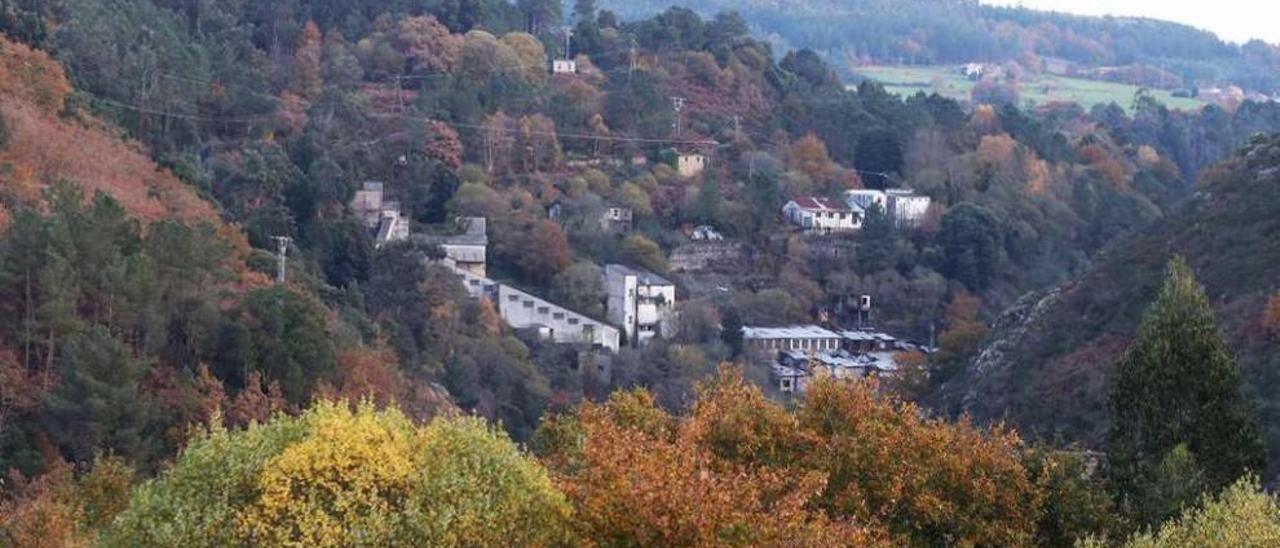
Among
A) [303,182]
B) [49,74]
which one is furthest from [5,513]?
[303,182]

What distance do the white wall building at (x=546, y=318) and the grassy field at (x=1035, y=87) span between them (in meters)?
47.7

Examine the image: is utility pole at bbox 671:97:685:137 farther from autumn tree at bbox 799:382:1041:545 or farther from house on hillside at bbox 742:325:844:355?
autumn tree at bbox 799:382:1041:545

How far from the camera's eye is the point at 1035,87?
89.6 m

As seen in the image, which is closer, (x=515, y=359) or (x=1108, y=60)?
(x=515, y=359)

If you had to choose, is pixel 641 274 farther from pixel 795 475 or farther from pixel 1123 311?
pixel 795 475

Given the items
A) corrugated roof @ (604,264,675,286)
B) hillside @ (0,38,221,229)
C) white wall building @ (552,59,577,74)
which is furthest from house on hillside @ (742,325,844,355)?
white wall building @ (552,59,577,74)

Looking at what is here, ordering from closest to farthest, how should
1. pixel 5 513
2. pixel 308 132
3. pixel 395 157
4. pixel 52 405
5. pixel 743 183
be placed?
1. pixel 5 513
2. pixel 52 405
3. pixel 308 132
4. pixel 395 157
5. pixel 743 183

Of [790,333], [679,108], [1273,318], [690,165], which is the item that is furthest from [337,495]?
[679,108]

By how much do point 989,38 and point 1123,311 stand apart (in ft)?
251

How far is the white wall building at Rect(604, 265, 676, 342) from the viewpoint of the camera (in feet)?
115

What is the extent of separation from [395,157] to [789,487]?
2852 centimetres

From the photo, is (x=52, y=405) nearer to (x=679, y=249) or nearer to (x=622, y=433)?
(x=622, y=433)

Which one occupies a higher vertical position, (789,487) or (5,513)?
(789,487)

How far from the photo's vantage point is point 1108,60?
105625 millimetres
